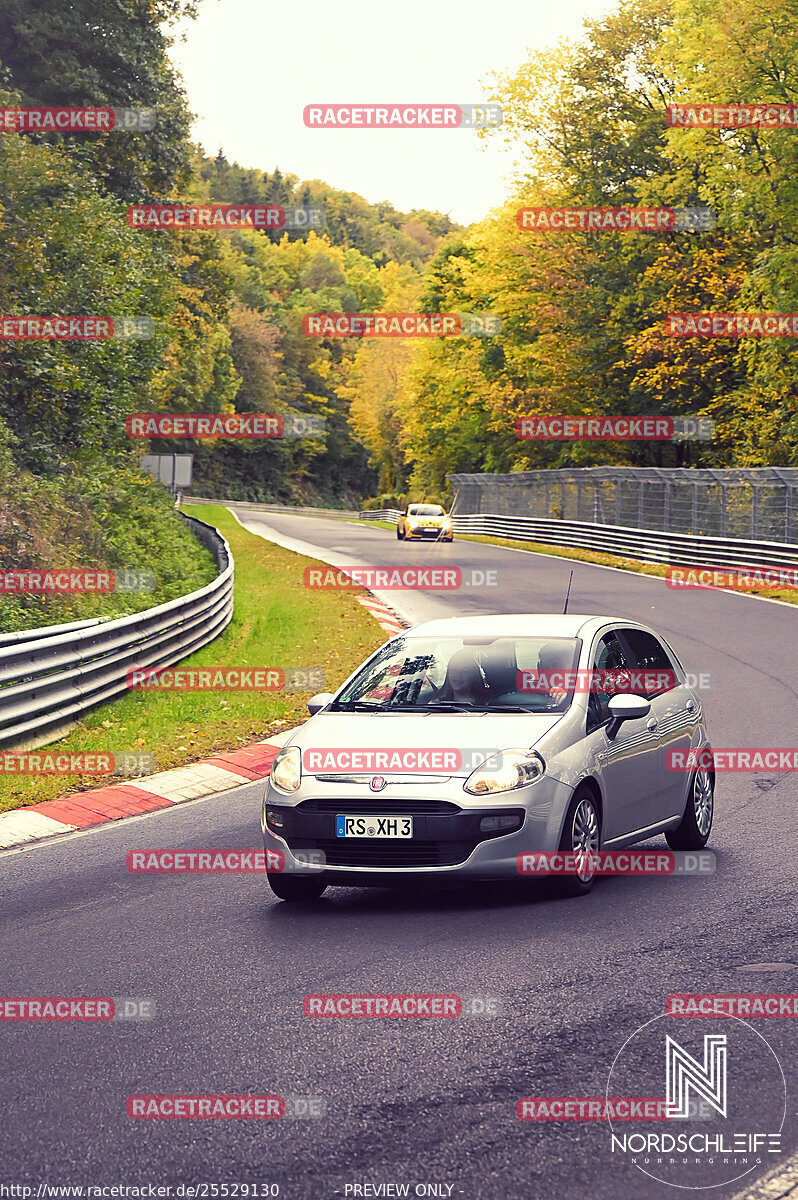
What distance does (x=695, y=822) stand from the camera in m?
9.04

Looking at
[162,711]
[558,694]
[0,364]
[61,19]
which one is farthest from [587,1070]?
[61,19]

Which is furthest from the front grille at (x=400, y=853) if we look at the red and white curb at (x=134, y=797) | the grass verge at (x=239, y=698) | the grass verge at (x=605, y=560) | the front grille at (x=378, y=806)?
the grass verge at (x=605, y=560)

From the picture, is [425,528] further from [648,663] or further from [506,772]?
[506,772]

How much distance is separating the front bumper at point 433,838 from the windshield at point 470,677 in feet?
2.90

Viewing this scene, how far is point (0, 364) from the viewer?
25375 mm

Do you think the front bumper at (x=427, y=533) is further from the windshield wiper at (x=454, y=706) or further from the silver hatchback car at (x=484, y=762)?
the windshield wiper at (x=454, y=706)

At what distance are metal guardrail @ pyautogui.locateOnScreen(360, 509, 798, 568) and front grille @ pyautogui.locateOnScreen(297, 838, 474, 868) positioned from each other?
2587 cm

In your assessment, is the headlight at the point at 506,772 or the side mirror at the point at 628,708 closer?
the headlight at the point at 506,772

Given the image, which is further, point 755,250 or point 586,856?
point 755,250

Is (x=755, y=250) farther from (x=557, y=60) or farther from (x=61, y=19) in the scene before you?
(x=61, y=19)

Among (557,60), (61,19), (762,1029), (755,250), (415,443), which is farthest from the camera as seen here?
(415,443)

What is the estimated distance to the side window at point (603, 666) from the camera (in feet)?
26.6

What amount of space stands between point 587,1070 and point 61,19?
3608 centimetres

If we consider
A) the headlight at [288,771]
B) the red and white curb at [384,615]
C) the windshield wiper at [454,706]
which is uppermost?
the windshield wiper at [454,706]
